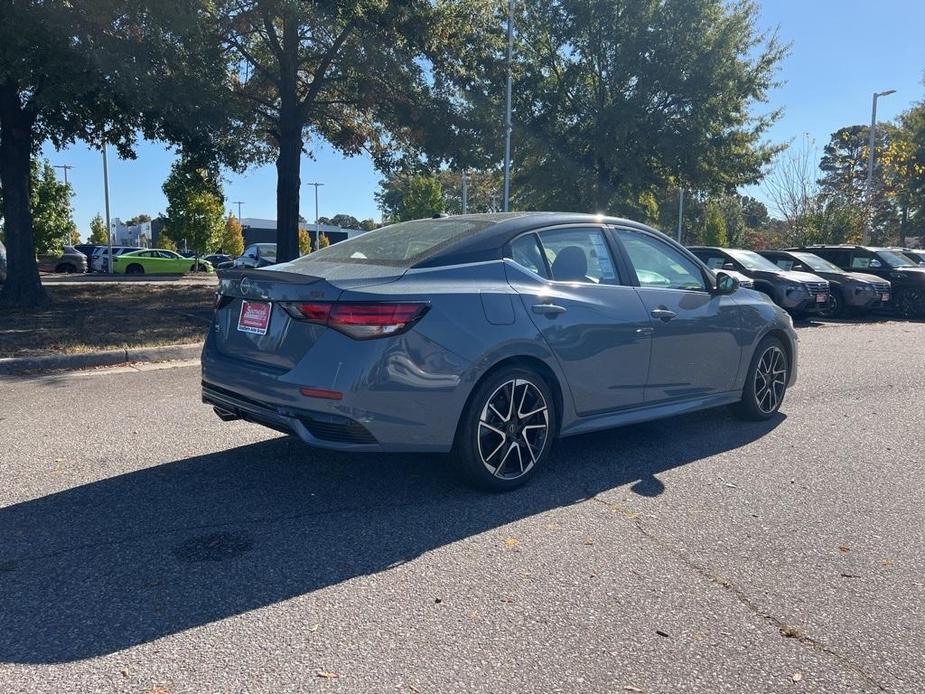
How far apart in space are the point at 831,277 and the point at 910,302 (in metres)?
2.28

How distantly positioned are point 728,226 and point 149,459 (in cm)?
8366

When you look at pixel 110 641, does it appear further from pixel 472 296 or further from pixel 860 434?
pixel 860 434

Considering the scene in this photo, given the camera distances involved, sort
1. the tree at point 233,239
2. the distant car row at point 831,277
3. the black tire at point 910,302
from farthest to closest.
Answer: the tree at point 233,239 → the black tire at point 910,302 → the distant car row at point 831,277

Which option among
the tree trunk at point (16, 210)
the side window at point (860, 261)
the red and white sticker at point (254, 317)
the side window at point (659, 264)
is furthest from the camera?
the side window at point (860, 261)

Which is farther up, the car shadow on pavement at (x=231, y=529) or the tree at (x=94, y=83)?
the tree at (x=94, y=83)

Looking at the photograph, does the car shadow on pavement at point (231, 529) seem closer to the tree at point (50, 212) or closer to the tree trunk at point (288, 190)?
the tree trunk at point (288, 190)

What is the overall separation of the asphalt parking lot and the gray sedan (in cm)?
41

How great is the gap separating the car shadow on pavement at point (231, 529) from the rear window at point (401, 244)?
129 cm

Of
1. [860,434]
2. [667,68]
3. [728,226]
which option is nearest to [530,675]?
[860,434]

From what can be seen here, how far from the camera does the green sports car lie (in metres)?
36.0

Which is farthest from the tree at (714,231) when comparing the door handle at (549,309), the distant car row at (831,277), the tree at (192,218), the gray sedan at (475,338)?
the door handle at (549,309)

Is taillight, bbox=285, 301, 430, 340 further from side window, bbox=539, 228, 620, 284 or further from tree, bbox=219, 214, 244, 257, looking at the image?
tree, bbox=219, 214, 244, 257

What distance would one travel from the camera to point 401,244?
470cm

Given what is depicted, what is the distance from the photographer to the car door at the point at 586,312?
14.7 feet
